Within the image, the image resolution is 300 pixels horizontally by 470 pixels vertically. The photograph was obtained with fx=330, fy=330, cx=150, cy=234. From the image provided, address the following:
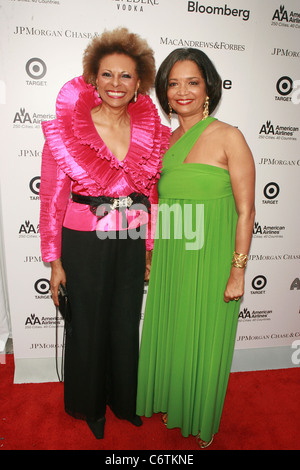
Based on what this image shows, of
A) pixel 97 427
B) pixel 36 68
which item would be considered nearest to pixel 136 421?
pixel 97 427

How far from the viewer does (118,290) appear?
1.81 metres

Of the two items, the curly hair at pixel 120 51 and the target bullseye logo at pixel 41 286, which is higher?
the curly hair at pixel 120 51

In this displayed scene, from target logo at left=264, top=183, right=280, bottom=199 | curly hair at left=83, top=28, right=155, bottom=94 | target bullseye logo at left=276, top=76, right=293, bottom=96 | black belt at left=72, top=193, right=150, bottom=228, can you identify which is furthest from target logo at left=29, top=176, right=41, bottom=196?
target bullseye logo at left=276, top=76, right=293, bottom=96

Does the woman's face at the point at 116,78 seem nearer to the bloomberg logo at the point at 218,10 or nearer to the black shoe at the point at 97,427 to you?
the bloomberg logo at the point at 218,10

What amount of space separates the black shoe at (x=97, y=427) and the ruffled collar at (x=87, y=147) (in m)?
1.40

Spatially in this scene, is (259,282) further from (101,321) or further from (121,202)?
(121,202)

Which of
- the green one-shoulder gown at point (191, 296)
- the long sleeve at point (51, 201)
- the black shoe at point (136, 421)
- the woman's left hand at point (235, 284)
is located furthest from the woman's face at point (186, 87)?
the black shoe at point (136, 421)

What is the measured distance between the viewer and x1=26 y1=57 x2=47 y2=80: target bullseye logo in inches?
82.7

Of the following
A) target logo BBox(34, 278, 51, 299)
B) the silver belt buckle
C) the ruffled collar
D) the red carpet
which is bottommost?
the red carpet

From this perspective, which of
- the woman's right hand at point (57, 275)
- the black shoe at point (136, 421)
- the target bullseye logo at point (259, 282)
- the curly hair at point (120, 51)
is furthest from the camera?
the target bullseye logo at point (259, 282)

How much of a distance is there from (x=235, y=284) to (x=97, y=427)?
1205mm

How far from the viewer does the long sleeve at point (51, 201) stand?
5.39 feet

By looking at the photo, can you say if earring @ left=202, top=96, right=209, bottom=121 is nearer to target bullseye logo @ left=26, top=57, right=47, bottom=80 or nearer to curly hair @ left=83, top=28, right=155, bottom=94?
curly hair @ left=83, top=28, right=155, bottom=94

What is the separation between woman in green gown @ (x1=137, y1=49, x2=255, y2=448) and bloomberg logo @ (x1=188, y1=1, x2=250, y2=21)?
0.82m
